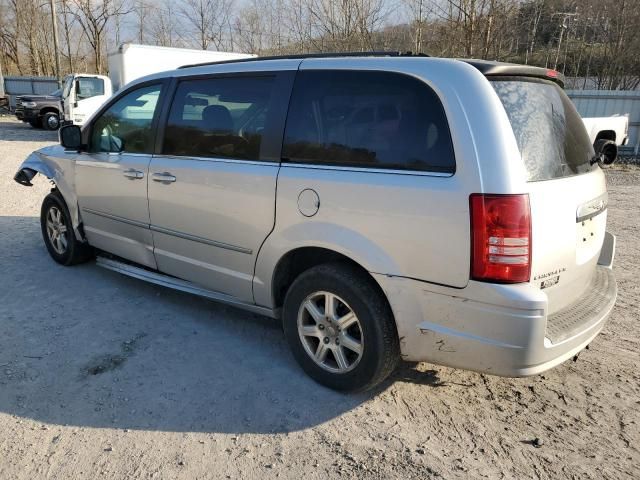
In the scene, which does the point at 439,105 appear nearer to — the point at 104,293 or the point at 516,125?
the point at 516,125

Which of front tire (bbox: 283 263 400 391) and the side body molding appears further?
the side body molding

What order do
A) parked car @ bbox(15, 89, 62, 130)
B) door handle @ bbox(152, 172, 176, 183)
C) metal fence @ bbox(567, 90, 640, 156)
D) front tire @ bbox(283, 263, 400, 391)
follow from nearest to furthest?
front tire @ bbox(283, 263, 400, 391)
door handle @ bbox(152, 172, 176, 183)
metal fence @ bbox(567, 90, 640, 156)
parked car @ bbox(15, 89, 62, 130)

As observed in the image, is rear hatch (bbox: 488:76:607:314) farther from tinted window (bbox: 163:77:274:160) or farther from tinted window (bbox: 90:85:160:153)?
tinted window (bbox: 90:85:160:153)

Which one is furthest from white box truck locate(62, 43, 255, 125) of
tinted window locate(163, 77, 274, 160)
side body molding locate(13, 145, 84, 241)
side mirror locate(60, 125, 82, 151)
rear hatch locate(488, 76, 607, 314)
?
rear hatch locate(488, 76, 607, 314)

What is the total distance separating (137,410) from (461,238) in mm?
2051

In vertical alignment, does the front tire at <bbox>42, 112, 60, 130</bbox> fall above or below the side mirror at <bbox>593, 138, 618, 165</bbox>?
below

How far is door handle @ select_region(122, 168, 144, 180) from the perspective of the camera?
417cm

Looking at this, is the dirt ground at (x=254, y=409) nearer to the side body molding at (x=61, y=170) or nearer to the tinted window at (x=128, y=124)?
the side body molding at (x=61, y=170)

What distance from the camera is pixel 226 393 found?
317cm

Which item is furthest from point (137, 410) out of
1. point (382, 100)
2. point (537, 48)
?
point (537, 48)

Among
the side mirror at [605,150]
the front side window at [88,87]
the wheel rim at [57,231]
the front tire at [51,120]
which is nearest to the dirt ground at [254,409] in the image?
the wheel rim at [57,231]

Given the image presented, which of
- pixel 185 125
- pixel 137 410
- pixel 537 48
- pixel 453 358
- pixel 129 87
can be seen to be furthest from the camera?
pixel 537 48

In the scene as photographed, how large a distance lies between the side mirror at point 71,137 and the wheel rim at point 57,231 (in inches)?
32.1

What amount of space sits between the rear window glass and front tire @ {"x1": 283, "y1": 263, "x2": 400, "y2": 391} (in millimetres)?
1070
